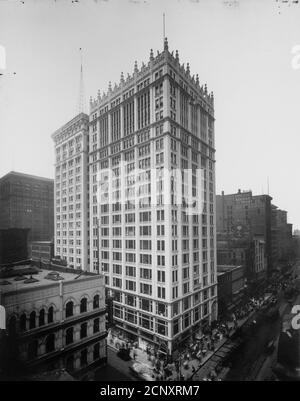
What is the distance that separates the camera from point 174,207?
2756cm

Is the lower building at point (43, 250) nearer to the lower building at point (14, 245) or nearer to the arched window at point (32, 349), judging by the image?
the lower building at point (14, 245)

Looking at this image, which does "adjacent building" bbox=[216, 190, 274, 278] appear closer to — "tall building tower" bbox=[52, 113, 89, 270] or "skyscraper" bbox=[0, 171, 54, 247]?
"tall building tower" bbox=[52, 113, 89, 270]

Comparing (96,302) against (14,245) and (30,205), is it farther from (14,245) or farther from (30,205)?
(30,205)

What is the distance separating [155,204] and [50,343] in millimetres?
16710

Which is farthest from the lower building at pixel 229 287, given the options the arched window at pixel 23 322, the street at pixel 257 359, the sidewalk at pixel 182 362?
the arched window at pixel 23 322

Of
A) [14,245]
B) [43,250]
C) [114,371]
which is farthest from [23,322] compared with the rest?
[43,250]

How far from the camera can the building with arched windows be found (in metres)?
16.0

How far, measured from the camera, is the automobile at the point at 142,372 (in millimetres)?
20259

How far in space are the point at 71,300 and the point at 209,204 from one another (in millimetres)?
24419

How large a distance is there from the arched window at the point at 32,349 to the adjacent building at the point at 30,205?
30.3 metres

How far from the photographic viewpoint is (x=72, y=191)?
43906 millimetres
